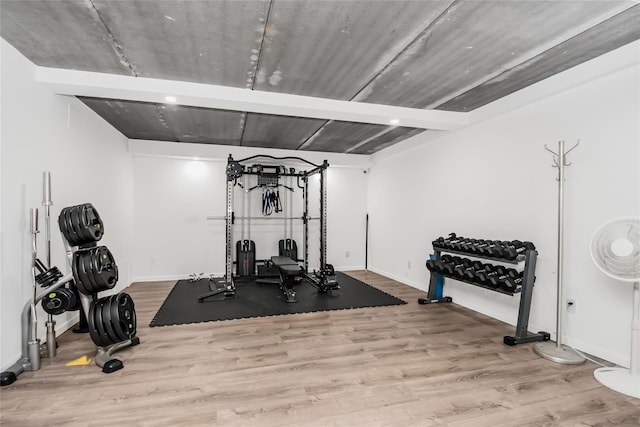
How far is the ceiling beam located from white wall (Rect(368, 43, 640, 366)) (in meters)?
0.74

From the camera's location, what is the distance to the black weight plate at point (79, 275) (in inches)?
102

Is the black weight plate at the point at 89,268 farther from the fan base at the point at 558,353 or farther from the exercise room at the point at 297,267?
the fan base at the point at 558,353

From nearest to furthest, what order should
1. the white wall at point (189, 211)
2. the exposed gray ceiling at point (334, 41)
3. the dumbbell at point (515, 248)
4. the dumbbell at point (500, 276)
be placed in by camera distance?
1. the exposed gray ceiling at point (334, 41)
2. the dumbbell at point (515, 248)
3. the dumbbell at point (500, 276)
4. the white wall at point (189, 211)

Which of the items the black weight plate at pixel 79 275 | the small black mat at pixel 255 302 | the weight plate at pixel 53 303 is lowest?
the small black mat at pixel 255 302

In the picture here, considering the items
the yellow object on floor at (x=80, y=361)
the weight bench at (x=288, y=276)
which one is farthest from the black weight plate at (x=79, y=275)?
the weight bench at (x=288, y=276)

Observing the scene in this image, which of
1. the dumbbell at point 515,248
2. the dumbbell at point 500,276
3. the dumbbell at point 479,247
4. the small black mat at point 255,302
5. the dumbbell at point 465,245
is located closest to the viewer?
the dumbbell at point 515,248

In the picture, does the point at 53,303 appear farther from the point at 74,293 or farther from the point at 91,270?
the point at 91,270

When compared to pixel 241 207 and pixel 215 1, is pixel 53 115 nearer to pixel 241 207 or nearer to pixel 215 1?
pixel 215 1

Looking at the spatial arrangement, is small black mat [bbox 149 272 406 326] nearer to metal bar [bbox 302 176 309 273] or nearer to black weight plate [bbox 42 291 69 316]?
metal bar [bbox 302 176 309 273]

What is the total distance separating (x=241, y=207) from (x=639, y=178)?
5655 mm

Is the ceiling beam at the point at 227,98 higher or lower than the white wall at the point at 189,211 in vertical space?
higher

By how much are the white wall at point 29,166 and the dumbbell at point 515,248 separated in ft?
14.6

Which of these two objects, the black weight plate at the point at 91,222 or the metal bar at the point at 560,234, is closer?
the black weight plate at the point at 91,222

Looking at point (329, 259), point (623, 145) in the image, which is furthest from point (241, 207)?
point (623, 145)
